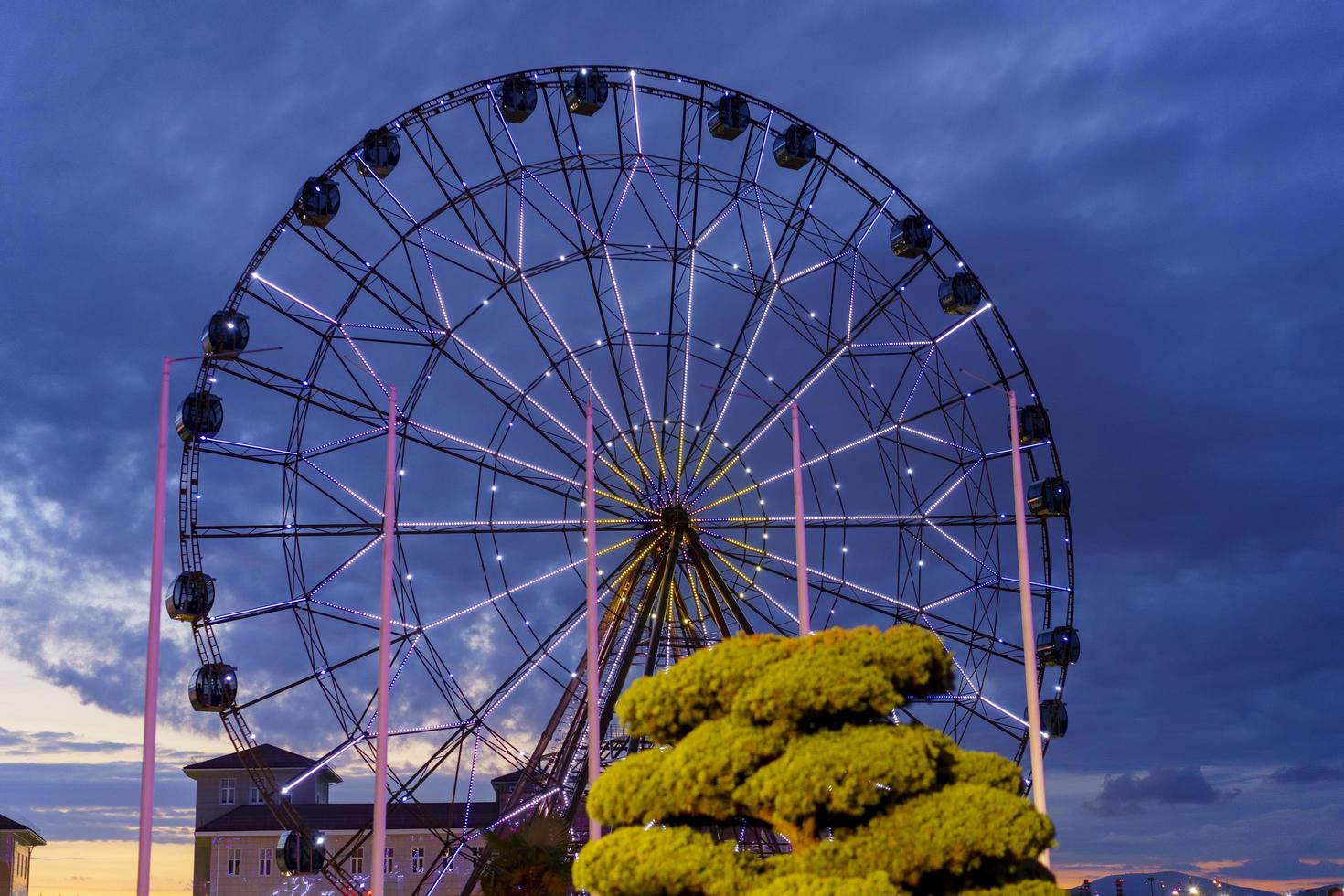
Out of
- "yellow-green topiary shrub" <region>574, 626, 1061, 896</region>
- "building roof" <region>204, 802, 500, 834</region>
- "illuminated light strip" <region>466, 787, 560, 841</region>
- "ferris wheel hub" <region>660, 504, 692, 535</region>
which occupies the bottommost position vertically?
"yellow-green topiary shrub" <region>574, 626, 1061, 896</region>

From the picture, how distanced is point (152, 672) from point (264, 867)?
48544 mm

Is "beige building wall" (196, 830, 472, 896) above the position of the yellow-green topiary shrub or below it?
above

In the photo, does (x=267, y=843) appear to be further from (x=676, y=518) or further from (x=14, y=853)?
(x=676, y=518)

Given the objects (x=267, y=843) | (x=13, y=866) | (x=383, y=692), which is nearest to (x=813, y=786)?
(x=383, y=692)

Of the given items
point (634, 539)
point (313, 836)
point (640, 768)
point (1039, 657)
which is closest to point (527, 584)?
point (634, 539)

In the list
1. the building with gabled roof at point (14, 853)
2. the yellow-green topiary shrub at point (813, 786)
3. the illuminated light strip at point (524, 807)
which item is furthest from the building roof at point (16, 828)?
the yellow-green topiary shrub at point (813, 786)

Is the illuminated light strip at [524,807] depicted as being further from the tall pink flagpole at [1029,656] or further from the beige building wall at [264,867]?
the beige building wall at [264,867]

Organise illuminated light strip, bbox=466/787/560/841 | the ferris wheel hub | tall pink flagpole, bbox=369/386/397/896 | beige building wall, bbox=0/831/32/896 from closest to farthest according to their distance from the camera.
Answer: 1. tall pink flagpole, bbox=369/386/397/896
2. illuminated light strip, bbox=466/787/560/841
3. the ferris wheel hub
4. beige building wall, bbox=0/831/32/896

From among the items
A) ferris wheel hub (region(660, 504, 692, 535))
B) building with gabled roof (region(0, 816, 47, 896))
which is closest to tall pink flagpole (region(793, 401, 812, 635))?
ferris wheel hub (region(660, 504, 692, 535))

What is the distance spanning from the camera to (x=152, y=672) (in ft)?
74.9

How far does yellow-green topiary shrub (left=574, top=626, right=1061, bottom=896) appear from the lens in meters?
15.4

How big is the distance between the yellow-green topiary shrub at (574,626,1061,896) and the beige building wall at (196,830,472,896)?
5312 cm

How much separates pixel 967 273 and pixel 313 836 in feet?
67.2

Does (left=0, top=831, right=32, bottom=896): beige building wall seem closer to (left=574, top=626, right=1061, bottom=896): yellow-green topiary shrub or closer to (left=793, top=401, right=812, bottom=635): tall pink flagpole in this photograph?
(left=793, top=401, right=812, bottom=635): tall pink flagpole
